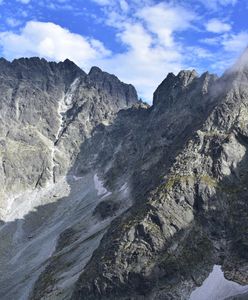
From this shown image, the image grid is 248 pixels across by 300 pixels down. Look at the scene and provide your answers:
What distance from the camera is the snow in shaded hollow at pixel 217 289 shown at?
377 feet

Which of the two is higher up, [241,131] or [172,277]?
[241,131]

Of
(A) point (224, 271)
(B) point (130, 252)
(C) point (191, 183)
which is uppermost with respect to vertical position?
(C) point (191, 183)

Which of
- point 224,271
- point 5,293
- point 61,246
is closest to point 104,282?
point 224,271

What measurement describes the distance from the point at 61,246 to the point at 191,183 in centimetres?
5555

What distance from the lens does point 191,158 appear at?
536 ft

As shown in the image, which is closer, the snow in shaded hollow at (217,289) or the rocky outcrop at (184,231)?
the snow in shaded hollow at (217,289)

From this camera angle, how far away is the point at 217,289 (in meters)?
118

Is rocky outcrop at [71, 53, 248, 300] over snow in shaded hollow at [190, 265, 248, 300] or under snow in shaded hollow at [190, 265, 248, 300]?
over

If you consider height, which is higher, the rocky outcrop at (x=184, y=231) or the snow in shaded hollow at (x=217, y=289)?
the rocky outcrop at (x=184, y=231)

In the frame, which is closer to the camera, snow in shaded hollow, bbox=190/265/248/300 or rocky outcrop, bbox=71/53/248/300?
snow in shaded hollow, bbox=190/265/248/300

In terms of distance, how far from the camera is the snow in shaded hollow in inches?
4525

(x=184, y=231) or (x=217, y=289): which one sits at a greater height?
(x=184, y=231)

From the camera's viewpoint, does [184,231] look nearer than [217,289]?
No

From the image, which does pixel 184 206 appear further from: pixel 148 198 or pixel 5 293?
pixel 5 293
